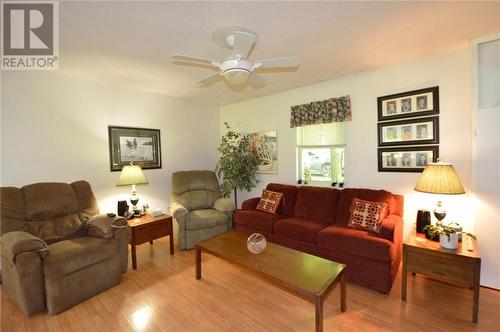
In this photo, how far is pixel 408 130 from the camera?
9.00 feet

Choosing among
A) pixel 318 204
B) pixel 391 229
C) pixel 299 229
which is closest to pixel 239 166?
pixel 318 204

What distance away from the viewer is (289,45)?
2.27m

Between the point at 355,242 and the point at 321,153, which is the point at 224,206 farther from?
the point at 355,242

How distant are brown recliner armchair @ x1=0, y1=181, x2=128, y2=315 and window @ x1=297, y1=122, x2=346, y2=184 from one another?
8.93ft

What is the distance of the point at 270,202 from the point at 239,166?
3.20ft

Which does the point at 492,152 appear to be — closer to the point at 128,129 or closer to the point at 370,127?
the point at 370,127

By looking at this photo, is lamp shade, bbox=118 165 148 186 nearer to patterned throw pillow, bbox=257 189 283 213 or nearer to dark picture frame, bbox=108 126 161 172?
dark picture frame, bbox=108 126 161 172

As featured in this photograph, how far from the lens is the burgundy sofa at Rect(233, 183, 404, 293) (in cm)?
223

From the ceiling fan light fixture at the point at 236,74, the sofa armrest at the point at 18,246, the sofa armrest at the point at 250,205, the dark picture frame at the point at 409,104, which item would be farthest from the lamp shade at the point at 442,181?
the sofa armrest at the point at 18,246

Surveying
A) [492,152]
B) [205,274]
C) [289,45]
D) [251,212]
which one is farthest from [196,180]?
[492,152]

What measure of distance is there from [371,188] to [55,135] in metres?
4.23

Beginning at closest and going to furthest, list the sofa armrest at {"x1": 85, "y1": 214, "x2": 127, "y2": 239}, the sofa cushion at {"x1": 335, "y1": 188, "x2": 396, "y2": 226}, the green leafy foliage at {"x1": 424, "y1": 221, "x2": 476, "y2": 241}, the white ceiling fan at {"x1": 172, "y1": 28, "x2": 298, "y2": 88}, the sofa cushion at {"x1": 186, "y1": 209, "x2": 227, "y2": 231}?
1. the white ceiling fan at {"x1": 172, "y1": 28, "x2": 298, "y2": 88}
2. the green leafy foliage at {"x1": 424, "y1": 221, "x2": 476, "y2": 241}
3. the sofa armrest at {"x1": 85, "y1": 214, "x2": 127, "y2": 239}
4. the sofa cushion at {"x1": 335, "y1": 188, "x2": 396, "y2": 226}
5. the sofa cushion at {"x1": 186, "y1": 209, "x2": 227, "y2": 231}

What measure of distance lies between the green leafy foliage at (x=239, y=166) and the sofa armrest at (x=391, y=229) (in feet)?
7.66

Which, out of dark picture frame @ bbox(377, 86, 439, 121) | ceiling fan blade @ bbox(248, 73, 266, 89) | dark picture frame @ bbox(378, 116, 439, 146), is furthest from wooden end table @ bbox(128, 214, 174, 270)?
dark picture frame @ bbox(377, 86, 439, 121)
